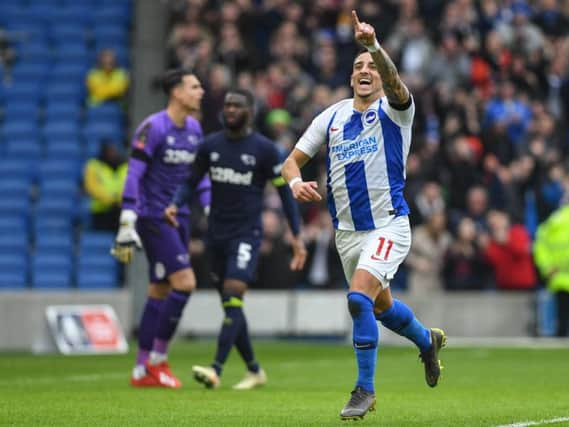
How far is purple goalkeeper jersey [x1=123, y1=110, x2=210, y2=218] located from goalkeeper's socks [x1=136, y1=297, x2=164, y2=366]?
0.83 metres

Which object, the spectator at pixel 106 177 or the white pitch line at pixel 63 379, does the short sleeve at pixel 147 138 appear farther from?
the spectator at pixel 106 177

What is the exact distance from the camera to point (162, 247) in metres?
13.4

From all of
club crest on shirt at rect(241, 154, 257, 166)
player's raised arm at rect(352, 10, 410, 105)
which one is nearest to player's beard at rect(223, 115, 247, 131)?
club crest on shirt at rect(241, 154, 257, 166)

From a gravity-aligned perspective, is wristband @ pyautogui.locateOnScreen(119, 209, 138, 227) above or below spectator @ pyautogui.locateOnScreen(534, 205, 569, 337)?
above

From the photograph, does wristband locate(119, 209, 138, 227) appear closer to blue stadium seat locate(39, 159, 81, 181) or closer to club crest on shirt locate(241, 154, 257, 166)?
club crest on shirt locate(241, 154, 257, 166)

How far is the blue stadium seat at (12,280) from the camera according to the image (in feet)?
75.8

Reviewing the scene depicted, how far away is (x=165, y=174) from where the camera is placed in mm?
13523

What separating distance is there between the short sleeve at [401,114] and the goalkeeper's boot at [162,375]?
4.17 metres

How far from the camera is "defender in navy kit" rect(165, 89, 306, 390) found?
1323cm

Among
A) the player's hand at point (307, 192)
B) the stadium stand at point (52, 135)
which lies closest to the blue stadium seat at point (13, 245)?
the stadium stand at point (52, 135)

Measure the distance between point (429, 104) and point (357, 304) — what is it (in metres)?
14.6

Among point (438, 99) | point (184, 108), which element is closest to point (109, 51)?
point (438, 99)

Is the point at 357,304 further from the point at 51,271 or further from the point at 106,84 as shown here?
the point at 106,84

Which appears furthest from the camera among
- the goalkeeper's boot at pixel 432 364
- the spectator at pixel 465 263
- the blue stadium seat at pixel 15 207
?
the blue stadium seat at pixel 15 207
